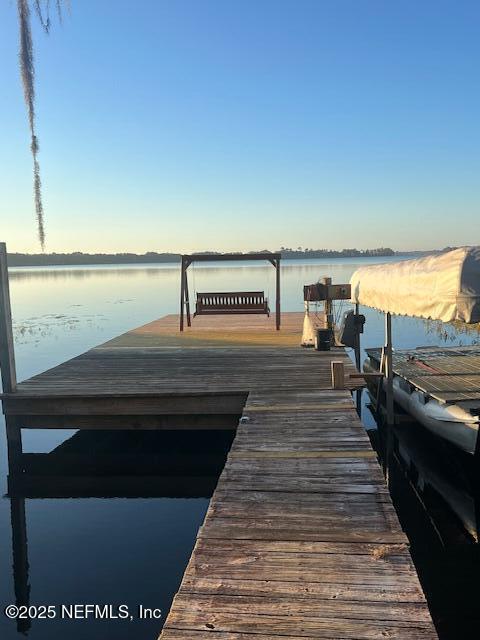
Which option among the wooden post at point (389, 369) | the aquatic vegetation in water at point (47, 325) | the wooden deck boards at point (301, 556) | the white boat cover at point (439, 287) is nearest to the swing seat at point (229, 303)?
the wooden post at point (389, 369)

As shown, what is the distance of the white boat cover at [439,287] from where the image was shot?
3881 mm

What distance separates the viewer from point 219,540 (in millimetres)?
3631

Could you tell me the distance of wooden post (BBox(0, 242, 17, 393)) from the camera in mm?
7562

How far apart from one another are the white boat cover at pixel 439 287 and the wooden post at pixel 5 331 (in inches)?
223

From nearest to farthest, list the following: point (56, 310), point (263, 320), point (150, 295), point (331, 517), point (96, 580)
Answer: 1. point (331, 517)
2. point (96, 580)
3. point (263, 320)
4. point (56, 310)
5. point (150, 295)

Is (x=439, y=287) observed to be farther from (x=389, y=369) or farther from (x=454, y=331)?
(x=454, y=331)

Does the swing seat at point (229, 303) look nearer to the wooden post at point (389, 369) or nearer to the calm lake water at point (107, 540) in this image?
the calm lake water at point (107, 540)

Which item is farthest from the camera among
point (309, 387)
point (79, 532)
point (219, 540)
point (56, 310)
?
point (56, 310)

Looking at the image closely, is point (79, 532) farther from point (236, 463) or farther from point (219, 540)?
point (219, 540)

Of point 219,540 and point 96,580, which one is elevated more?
point 219,540

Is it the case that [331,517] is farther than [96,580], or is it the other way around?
[96,580]

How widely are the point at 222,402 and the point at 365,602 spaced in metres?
5.02

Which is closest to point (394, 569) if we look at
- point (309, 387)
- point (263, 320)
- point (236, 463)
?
point (236, 463)

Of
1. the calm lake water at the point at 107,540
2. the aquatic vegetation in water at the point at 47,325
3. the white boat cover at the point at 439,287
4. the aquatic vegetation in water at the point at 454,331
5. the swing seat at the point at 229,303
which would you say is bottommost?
the calm lake water at the point at 107,540
